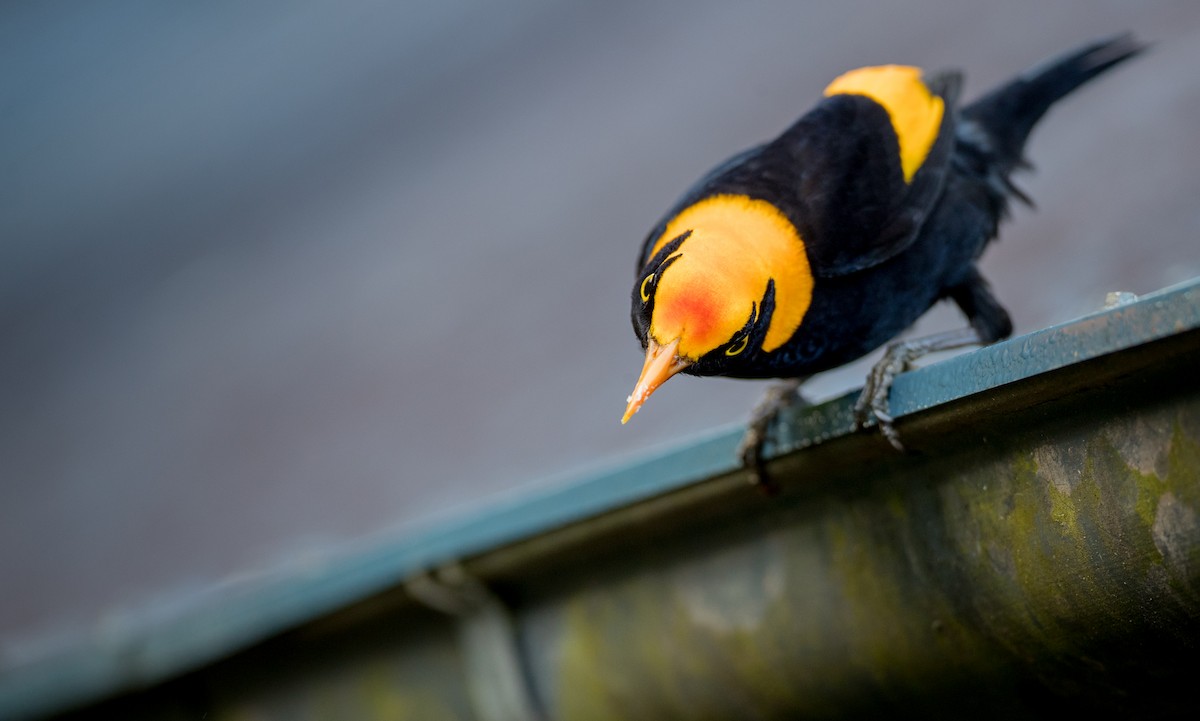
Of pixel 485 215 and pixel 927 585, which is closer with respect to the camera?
pixel 927 585

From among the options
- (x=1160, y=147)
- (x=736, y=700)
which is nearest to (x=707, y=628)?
(x=736, y=700)

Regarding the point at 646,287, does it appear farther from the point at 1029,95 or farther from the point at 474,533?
the point at 1029,95

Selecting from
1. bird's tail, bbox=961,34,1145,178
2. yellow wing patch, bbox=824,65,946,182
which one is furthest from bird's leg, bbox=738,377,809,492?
bird's tail, bbox=961,34,1145,178

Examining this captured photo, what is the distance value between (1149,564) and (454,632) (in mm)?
1231

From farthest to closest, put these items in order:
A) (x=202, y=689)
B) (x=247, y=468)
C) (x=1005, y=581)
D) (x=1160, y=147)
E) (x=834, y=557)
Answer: (x=247, y=468) → (x=1160, y=147) → (x=202, y=689) → (x=834, y=557) → (x=1005, y=581)

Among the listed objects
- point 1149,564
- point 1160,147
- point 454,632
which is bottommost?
point 1149,564

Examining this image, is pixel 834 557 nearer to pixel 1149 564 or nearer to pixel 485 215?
pixel 1149 564

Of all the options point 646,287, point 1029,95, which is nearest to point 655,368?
point 646,287

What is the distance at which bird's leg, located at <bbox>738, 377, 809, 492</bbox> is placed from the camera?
1.68m

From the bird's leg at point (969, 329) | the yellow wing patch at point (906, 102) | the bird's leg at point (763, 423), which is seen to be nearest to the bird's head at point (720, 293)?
the bird's leg at point (763, 423)

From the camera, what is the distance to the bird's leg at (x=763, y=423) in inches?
66.2

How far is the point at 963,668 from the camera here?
5.26 feet

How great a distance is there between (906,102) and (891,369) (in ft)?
1.70

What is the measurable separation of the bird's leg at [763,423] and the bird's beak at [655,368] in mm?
145
